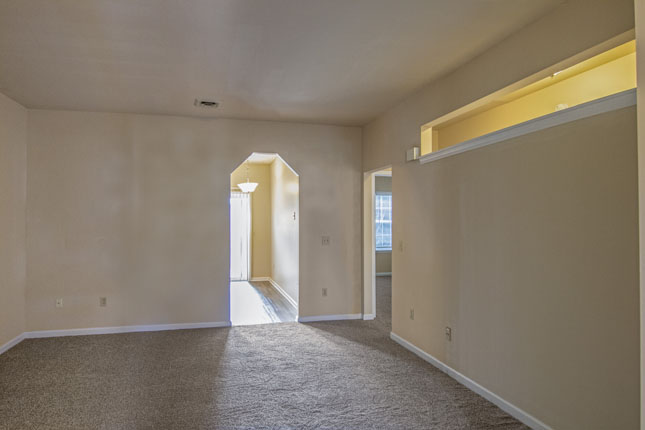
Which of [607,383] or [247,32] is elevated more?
[247,32]

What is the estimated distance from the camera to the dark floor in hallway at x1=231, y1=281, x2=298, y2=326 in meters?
5.56

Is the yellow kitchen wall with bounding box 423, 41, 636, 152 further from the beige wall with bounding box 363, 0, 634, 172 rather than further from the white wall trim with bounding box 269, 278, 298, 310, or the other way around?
the white wall trim with bounding box 269, 278, 298, 310

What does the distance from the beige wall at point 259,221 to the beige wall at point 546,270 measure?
5743 millimetres

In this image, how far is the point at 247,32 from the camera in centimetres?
277

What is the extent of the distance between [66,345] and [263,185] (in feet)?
17.7

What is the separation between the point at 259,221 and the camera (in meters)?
9.12

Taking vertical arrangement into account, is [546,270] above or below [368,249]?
above

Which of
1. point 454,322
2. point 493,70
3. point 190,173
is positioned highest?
point 493,70

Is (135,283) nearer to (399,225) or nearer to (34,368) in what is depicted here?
(34,368)

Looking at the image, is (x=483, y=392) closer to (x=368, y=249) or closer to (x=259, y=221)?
(x=368, y=249)

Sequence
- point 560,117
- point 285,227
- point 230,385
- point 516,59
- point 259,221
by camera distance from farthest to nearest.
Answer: point 259,221
point 285,227
point 230,385
point 516,59
point 560,117

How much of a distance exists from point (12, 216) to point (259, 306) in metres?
3.41

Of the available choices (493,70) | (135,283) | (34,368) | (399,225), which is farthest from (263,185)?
(493,70)

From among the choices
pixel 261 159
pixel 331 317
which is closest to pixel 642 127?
pixel 331 317
